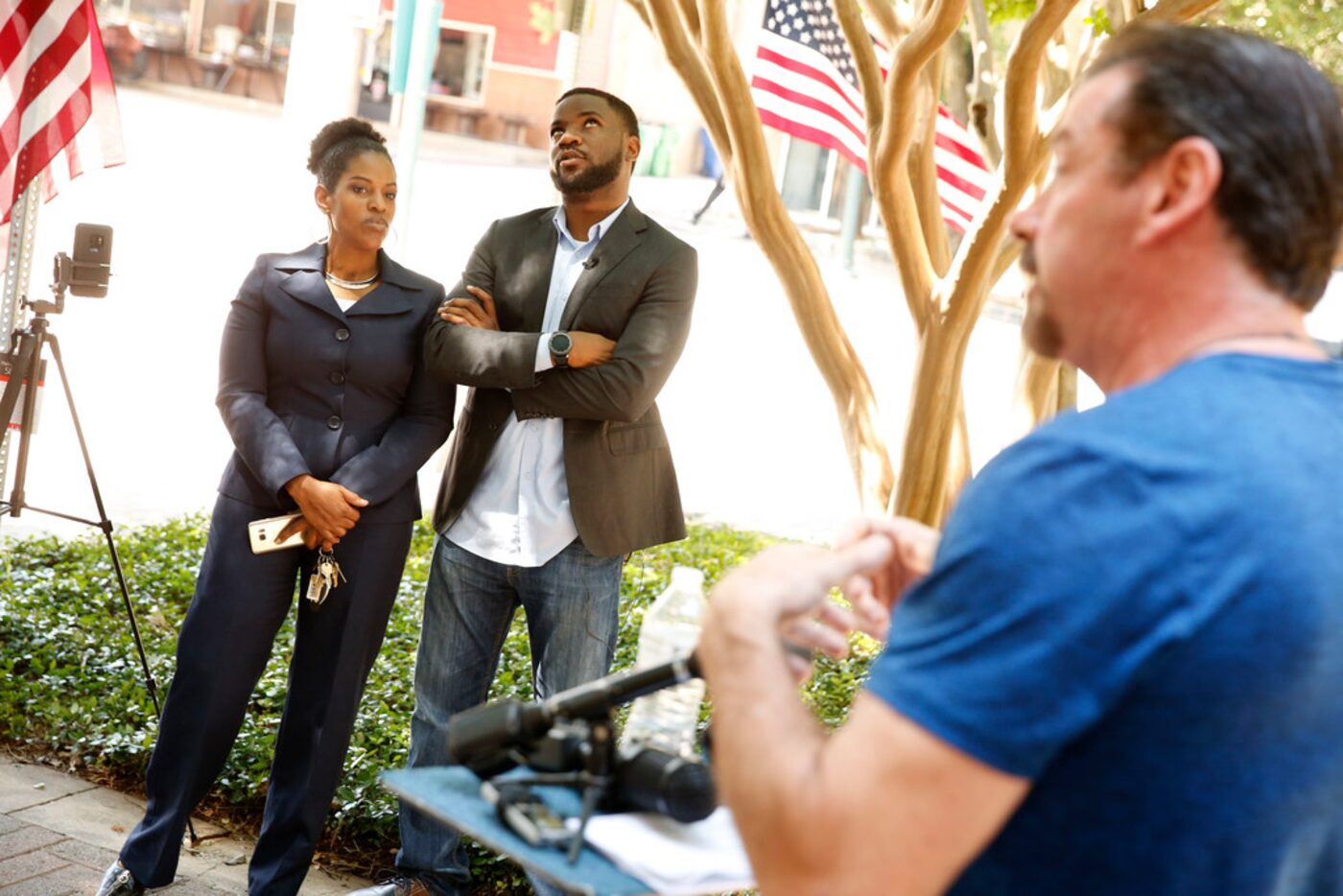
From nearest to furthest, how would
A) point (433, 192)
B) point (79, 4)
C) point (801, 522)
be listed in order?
point (79, 4)
point (801, 522)
point (433, 192)

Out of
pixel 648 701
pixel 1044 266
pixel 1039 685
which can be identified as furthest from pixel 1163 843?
pixel 648 701

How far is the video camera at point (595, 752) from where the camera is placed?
1669mm

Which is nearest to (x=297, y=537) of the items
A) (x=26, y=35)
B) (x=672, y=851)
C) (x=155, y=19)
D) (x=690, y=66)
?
(x=26, y=35)

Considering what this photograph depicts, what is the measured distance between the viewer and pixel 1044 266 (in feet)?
4.96

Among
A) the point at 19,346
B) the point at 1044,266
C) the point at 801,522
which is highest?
the point at 1044,266

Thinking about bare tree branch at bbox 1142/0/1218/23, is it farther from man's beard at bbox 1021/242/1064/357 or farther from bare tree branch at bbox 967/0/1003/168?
man's beard at bbox 1021/242/1064/357

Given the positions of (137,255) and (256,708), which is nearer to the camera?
(256,708)

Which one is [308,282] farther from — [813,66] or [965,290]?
[813,66]

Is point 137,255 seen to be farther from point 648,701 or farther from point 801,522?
point 648,701

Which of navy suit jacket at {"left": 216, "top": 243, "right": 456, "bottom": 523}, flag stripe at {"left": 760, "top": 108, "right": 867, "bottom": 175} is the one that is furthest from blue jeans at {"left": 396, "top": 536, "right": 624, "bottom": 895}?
flag stripe at {"left": 760, "top": 108, "right": 867, "bottom": 175}

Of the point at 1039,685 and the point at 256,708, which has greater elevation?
the point at 1039,685

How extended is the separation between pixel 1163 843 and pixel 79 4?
5383mm

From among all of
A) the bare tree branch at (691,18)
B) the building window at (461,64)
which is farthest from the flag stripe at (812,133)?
the building window at (461,64)

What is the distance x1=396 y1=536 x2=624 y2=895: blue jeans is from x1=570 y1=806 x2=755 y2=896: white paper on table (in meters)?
2.50
